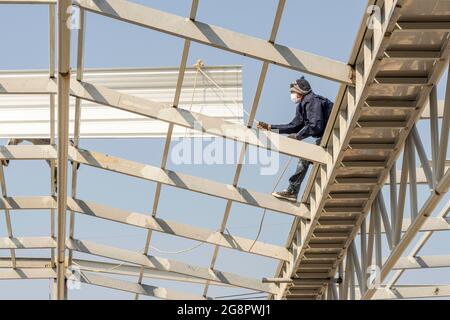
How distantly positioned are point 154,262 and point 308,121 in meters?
5.61

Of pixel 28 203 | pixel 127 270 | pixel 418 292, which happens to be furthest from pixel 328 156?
pixel 127 270

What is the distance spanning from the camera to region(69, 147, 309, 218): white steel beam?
1380 centimetres

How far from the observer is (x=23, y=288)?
19.0 metres

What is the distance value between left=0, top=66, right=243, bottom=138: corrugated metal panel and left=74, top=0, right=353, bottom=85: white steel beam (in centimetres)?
109

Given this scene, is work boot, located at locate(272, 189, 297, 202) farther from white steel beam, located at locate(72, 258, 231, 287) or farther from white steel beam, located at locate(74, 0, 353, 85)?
white steel beam, located at locate(72, 258, 231, 287)

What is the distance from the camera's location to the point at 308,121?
490 inches

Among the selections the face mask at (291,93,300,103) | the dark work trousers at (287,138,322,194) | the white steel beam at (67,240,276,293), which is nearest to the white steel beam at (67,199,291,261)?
the white steel beam at (67,240,276,293)

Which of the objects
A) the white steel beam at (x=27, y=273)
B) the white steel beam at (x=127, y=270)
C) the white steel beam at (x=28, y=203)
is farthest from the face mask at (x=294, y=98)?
the white steel beam at (x=27, y=273)

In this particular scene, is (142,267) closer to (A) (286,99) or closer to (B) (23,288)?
(B) (23,288)

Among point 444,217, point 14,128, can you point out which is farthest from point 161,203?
point 444,217

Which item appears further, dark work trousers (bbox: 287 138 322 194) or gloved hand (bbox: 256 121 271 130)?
dark work trousers (bbox: 287 138 322 194)

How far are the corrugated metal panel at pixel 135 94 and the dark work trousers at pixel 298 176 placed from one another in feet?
4.05
